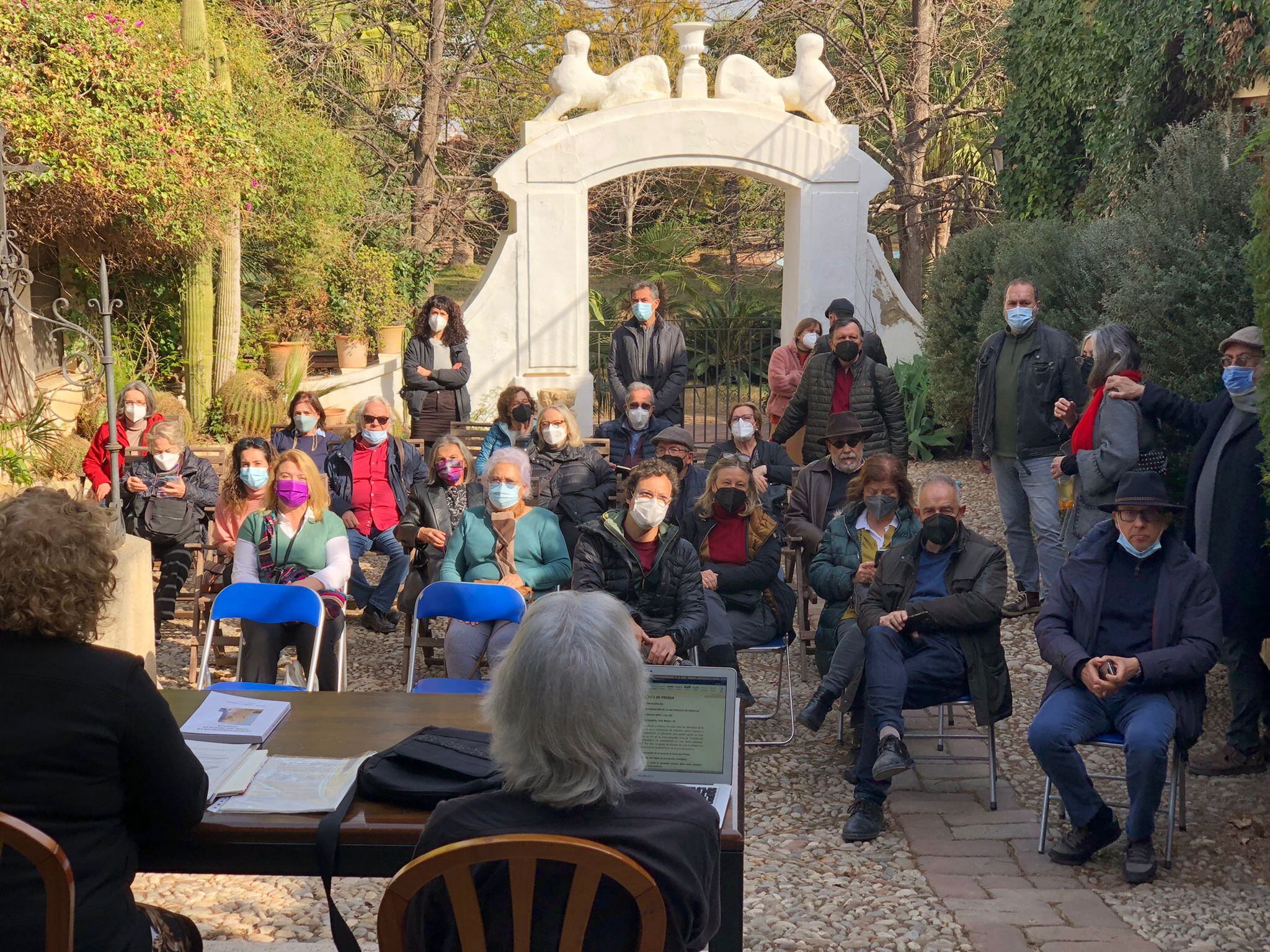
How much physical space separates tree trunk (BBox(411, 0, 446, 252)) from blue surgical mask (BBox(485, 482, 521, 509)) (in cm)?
1377

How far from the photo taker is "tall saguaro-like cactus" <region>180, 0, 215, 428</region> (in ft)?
48.5

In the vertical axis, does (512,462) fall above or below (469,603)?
above

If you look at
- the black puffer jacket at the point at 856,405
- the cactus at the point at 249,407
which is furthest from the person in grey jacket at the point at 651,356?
the cactus at the point at 249,407

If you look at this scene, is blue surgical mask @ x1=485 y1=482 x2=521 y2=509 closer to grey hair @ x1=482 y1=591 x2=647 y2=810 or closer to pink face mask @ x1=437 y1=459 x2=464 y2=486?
pink face mask @ x1=437 y1=459 x2=464 y2=486

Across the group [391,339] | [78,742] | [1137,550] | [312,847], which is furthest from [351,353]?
[78,742]

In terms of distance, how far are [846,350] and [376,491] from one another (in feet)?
10.3

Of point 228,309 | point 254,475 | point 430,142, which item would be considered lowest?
point 254,475

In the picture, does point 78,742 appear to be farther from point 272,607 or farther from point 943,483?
point 943,483

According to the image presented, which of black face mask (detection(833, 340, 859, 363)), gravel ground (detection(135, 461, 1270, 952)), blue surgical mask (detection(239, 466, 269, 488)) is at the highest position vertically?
black face mask (detection(833, 340, 859, 363))

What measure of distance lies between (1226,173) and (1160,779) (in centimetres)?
399

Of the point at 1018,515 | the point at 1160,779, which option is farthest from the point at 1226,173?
the point at 1160,779

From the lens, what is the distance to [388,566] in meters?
7.84

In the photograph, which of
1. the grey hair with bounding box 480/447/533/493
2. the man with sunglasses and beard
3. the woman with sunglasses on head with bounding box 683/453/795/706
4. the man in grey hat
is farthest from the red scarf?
the man with sunglasses and beard

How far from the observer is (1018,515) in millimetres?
7891
